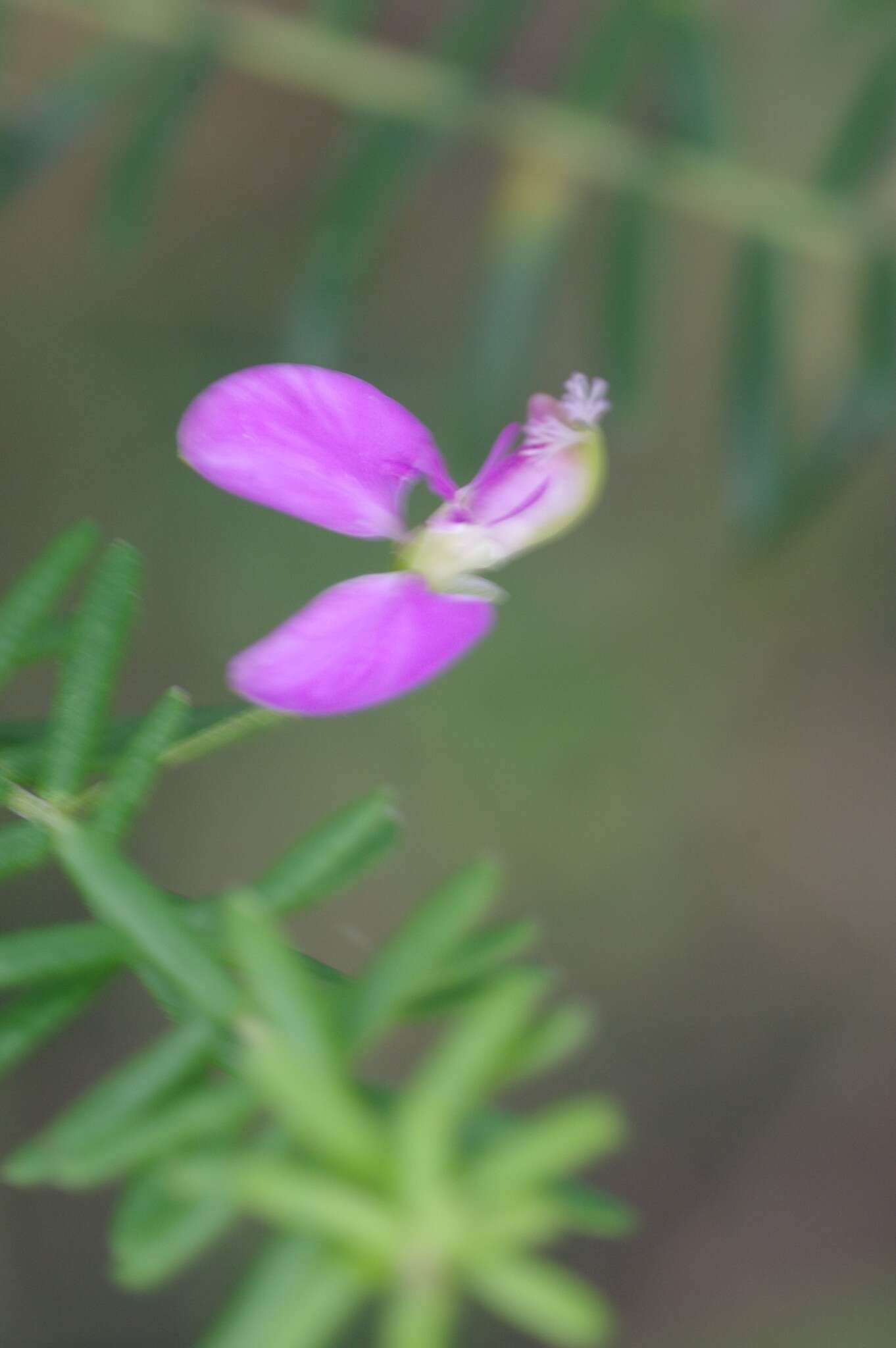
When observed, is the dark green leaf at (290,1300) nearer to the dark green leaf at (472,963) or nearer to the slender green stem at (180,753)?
the dark green leaf at (472,963)

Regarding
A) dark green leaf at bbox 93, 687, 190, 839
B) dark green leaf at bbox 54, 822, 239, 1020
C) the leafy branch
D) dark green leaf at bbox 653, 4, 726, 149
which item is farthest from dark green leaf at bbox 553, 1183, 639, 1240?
dark green leaf at bbox 653, 4, 726, 149

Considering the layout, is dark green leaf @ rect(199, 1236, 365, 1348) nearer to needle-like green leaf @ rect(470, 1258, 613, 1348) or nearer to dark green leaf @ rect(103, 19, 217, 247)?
needle-like green leaf @ rect(470, 1258, 613, 1348)

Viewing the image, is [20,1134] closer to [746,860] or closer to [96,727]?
[746,860]

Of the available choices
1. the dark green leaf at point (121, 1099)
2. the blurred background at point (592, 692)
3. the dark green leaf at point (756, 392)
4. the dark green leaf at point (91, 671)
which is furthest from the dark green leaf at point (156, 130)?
the dark green leaf at point (121, 1099)

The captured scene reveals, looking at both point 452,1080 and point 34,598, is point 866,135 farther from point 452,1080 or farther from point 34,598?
point 452,1080

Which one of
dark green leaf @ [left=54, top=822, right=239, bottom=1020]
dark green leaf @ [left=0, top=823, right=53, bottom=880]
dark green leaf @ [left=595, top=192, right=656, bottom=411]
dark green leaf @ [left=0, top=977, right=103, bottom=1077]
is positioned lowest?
dark green leaf @ [left=0, top=977, right=103, bottom=1077]

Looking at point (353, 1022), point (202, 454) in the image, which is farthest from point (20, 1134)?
point (353, 1022)

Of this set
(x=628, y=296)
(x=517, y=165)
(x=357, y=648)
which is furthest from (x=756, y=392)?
(x=357, y=648)
